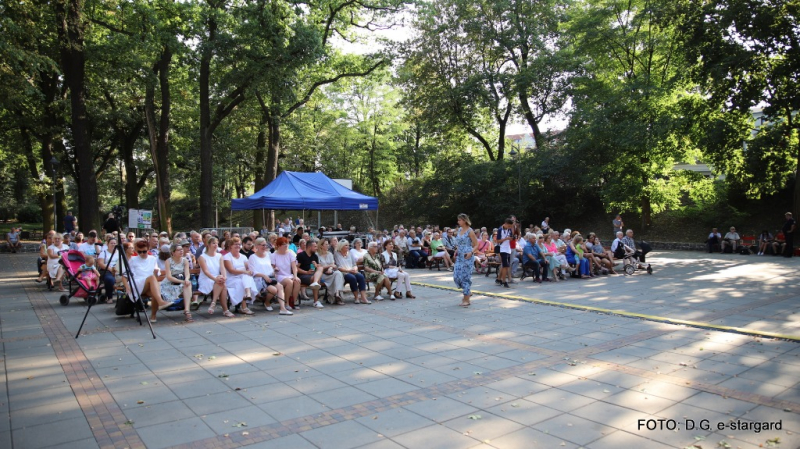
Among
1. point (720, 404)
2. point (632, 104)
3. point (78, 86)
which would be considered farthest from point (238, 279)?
point (632, 104)

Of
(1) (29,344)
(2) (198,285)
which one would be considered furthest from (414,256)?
(1) (29,344)

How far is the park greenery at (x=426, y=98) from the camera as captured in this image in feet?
60.3

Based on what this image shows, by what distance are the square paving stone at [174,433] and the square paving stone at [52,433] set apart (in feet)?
1.36

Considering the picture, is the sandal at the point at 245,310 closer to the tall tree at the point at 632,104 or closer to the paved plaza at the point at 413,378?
the paved plaza at the point at 413,378

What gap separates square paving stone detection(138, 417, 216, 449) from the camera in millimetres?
3574

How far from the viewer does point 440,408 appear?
4.23 m

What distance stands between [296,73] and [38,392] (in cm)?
1752

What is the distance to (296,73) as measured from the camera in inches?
802

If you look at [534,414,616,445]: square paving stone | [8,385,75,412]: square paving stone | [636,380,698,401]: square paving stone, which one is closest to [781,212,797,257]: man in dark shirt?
[636,380,698,401]: square paving stone

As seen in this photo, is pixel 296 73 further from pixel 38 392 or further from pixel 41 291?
pixel 38 392

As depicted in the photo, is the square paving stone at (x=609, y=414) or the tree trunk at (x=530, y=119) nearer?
the square paving stone at (x=609, y=414)

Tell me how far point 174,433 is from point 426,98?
1171 inches

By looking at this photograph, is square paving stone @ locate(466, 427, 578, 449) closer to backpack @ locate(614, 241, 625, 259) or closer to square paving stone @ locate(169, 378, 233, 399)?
square paving stone @ locate(169, 378, 233, 399)

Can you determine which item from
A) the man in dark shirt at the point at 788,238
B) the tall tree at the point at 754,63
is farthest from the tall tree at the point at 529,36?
the man in dark shirt at the point at 788,238
